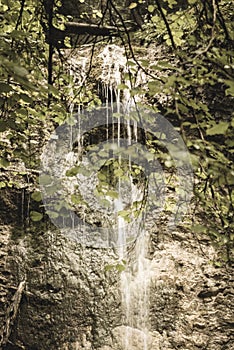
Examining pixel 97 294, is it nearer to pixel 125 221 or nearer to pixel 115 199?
pixel 125 221

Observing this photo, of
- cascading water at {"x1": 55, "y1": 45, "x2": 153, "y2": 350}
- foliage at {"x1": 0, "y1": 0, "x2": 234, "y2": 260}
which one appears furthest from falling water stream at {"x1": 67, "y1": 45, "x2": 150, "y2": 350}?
foliage at {"x1": 0, "y1": 0, "x2": 234, "y2": 260}

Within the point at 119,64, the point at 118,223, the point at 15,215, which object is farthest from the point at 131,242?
the point at 119,64

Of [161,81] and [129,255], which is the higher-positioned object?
[161,81]

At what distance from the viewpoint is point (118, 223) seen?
535cm

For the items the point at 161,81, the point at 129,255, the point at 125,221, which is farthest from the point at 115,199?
the point at 161,81

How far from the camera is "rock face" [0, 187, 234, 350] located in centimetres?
472

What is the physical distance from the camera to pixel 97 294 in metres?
4.98

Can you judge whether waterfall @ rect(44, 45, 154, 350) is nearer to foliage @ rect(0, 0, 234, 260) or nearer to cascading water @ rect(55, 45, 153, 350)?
cascading water @ rect(55, 45, 153, 350)

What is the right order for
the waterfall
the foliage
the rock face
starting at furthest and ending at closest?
1. the waterfall
2. the rock face
3. the foliage

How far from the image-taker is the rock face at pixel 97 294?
186 inches

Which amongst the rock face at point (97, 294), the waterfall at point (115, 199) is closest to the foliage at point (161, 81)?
the waterfall at point (115, 199)

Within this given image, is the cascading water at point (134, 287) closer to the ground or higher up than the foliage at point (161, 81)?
closer to the ground

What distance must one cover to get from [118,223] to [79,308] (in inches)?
40.1

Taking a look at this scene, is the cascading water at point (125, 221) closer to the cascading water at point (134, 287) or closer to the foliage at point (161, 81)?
the cascading water at point (134, 287)
